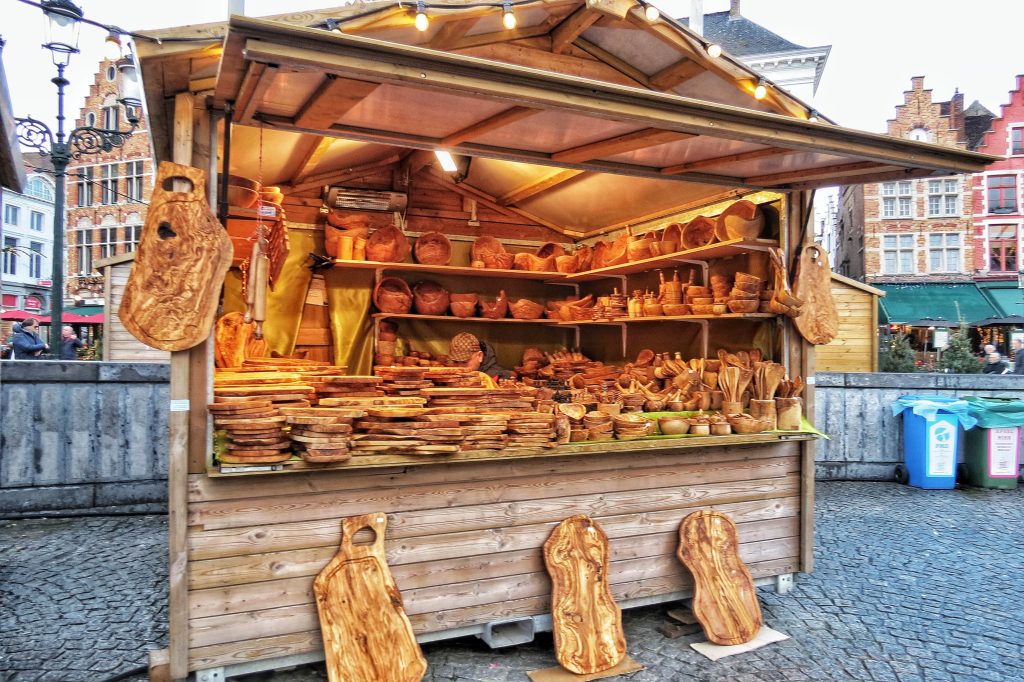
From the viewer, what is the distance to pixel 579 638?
3.45m

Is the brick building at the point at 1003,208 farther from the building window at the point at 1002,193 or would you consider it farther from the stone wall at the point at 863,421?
the stone wall at the point at 863,421

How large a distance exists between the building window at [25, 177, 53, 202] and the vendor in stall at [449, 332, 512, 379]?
1463 inches

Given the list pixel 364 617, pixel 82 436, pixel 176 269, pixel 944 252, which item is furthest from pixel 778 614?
pixel 944 252

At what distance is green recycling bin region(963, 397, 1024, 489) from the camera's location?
7.59 metres

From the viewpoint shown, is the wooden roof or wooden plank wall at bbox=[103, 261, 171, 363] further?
wooden plank wall at bbox=[103, 261, 171, 363]

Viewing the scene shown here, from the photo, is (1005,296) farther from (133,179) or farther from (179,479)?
(133,179)

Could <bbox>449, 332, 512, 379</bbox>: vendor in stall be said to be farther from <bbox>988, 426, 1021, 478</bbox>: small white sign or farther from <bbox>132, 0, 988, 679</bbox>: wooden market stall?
→ <bbox>988, 426, 1021, 478</bbox>: small white sign

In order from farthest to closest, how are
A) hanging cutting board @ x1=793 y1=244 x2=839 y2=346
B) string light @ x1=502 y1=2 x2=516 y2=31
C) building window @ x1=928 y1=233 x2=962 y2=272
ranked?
building window @ x1=928 y1=233 x2=962 y2=272
hanging cutting board @ x1=793 y1=244 x2=839 y2=346
string light @ x1=502 y1=2 x2=516 y2=31

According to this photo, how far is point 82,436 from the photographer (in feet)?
20.3

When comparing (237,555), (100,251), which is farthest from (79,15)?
(100,251)

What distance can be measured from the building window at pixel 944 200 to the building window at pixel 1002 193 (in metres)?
1.22

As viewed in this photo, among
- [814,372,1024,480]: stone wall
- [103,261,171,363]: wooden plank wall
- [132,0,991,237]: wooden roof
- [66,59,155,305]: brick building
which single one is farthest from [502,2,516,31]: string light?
[66,59,155,305]: brick building

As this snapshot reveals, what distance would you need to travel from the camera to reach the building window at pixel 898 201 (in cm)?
2592

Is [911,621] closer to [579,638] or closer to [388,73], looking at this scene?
[579,638]
